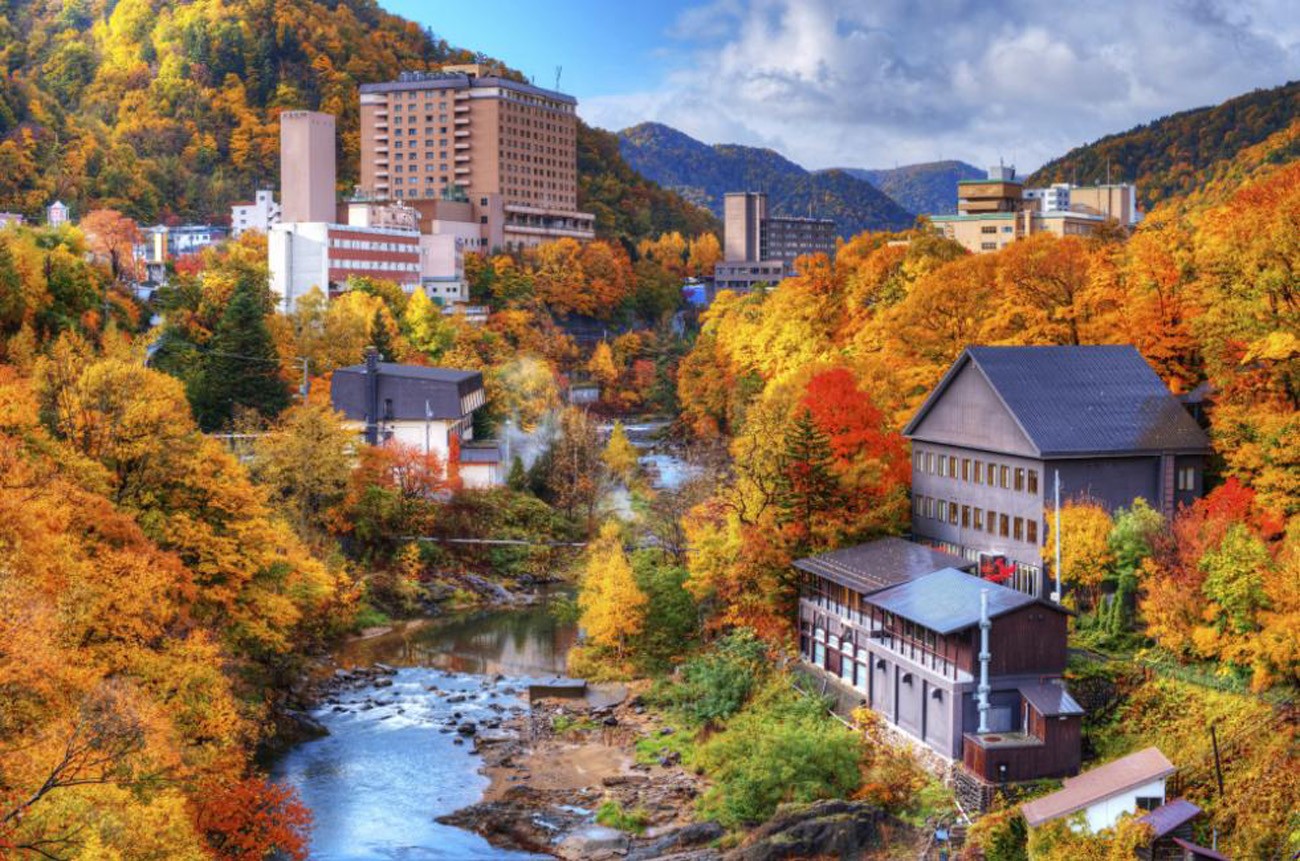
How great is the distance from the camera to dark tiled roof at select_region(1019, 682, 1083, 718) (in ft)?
91.9

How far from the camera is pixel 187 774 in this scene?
2567 centimetres

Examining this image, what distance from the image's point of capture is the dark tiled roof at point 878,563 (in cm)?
3381

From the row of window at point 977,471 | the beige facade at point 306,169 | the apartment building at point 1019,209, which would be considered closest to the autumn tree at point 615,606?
the row of window at point 977,471

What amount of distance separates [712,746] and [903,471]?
11.8 m

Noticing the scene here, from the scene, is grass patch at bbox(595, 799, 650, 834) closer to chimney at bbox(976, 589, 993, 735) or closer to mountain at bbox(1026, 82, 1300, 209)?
chimney at bbox(976, 589, 993, 735)

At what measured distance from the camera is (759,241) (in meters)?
157

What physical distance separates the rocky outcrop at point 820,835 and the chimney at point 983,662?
2776 millimetres

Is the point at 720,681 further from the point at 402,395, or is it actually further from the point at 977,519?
the point at 402,395

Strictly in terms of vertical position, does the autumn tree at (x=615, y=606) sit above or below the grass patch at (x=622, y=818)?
above

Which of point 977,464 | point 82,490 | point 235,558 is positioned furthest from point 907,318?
point 82,490

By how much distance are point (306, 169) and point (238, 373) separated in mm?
36198

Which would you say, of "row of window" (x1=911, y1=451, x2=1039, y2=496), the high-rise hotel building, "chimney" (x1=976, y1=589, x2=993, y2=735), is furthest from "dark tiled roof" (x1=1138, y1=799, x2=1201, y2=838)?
the high-rise hotel building

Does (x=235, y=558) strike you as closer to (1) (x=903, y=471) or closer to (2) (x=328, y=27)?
(1) (x=903, y=471)

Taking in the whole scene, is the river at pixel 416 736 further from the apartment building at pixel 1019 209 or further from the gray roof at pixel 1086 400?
the apartment building at pixel 1019 209
